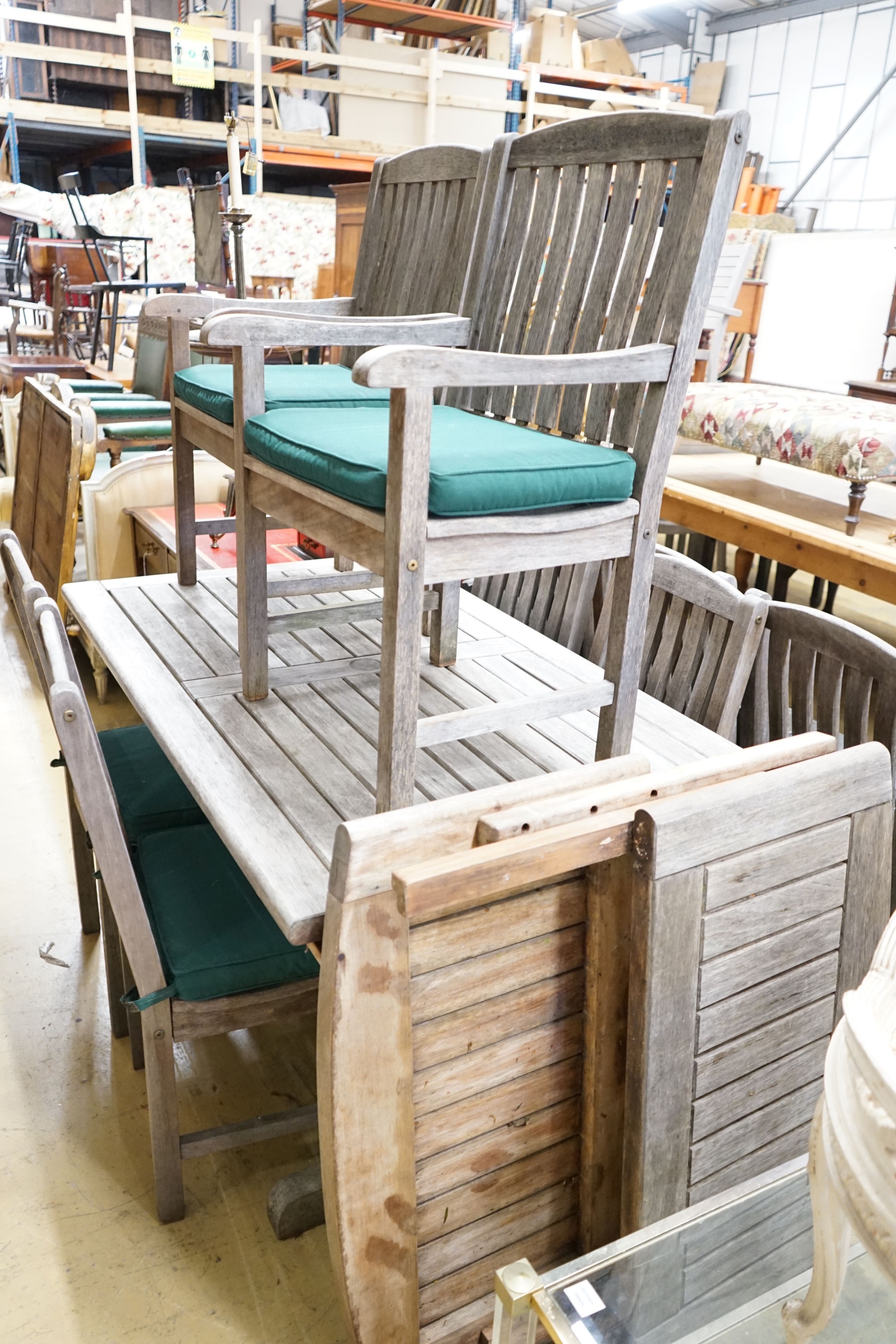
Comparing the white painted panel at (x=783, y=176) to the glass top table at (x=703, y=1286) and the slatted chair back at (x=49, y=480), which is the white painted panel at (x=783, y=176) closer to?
the slatted chair back at (x=49, y=480)

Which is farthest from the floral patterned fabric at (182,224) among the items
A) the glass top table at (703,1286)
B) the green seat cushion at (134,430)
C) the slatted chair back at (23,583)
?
the glass top table at (703,1286)

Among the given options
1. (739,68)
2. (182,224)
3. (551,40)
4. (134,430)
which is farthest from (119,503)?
(739,68)

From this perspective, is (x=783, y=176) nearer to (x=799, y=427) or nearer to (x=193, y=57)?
(x=193, y=57)

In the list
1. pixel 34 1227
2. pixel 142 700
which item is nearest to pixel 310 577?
pixel 142 700

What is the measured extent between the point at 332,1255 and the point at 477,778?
0.73 m

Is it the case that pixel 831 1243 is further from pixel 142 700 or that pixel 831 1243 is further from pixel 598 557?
pixel 142 700

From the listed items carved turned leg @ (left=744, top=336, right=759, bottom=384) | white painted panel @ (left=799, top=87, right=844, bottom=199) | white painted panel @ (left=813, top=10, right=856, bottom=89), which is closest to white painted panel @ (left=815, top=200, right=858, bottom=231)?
white painted panel @ (left=799, top=87, right=844, bottom=199)

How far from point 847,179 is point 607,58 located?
301 cm

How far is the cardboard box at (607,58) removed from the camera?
37.8 feet

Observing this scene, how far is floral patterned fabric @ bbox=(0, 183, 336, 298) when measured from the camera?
29.2 feet

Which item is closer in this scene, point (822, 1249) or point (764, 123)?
point (822, 1249)

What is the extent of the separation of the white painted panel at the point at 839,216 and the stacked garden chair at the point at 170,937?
11645mm

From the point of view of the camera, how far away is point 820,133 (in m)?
11.5

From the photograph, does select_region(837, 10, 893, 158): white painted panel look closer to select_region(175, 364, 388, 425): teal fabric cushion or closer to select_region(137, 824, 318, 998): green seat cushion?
select_region(175, 364, 388, 425): teal fabric cushion
